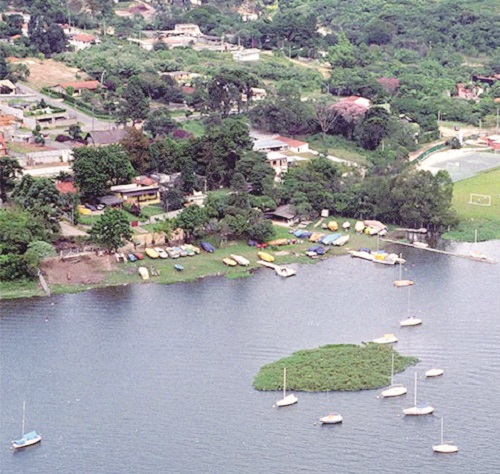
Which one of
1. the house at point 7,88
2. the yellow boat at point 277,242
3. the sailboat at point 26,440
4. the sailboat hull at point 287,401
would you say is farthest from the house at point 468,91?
the sailboat at point 26,440

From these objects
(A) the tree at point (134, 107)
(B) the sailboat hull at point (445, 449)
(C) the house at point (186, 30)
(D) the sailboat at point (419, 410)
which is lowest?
(B) the sailboat hull at point (445, 449)

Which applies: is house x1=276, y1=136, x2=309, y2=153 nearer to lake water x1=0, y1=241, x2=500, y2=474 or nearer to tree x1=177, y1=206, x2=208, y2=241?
tree x1=177, y1=206, x2=208, y2=241

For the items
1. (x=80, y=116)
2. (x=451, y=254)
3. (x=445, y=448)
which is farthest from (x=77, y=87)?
(x=445, y=448)

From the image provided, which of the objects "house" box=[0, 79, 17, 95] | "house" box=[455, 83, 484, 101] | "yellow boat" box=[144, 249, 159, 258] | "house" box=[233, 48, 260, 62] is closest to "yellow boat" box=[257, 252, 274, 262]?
"yellow boat" box=[144, 249, 159, 258]

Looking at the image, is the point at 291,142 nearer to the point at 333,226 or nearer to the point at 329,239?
the point at 333,226

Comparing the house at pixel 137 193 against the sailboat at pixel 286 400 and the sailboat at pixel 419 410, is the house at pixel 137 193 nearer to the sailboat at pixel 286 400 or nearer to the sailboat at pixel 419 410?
the sailboat at pixel 286 400

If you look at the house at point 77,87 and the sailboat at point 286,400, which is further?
the house at point 77,87
